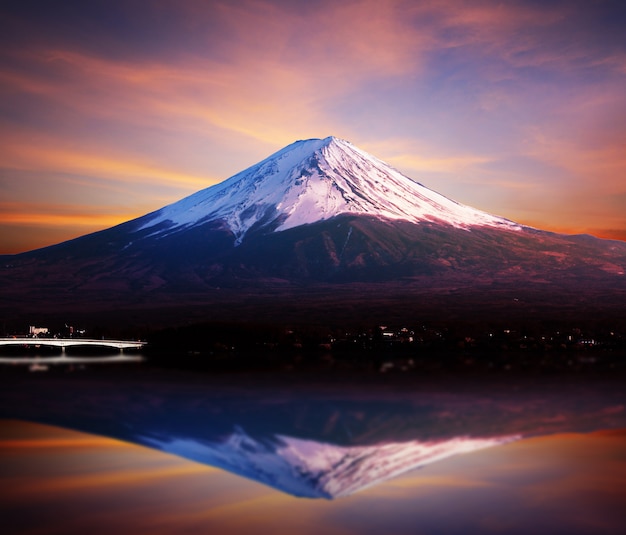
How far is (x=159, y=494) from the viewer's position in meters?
22.2

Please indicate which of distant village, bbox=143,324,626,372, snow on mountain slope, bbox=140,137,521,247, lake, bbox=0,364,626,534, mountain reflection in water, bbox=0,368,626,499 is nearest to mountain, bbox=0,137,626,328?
snow on mountain slope, bbox=140,137,521,247

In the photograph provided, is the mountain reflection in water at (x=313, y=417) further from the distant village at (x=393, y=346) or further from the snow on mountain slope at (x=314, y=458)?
the distant village at (x=393, y=346)

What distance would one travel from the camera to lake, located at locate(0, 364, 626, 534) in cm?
1984

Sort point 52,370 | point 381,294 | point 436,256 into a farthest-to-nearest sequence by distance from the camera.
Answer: point 436,256 < point 381,294 < point 52,370

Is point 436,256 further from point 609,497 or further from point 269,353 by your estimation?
point 609,497

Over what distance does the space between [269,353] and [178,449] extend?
2276 inches

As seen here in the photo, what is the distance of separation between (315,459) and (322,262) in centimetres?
13464

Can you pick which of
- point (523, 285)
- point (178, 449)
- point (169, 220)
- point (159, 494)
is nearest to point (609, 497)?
point (159, 494)

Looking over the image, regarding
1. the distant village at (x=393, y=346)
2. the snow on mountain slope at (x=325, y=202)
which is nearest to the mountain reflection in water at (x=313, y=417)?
the distant village at (x=393, y=346)

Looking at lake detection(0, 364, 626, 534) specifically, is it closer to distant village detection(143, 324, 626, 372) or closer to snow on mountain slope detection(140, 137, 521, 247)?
distant village detection(143, 324, 626, 372)

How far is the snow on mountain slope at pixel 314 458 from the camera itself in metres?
24.4

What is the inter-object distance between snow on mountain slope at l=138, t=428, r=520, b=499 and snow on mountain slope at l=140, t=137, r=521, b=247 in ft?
476

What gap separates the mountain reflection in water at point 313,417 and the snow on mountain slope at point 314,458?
39 mm

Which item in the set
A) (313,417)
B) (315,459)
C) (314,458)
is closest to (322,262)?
(313,417)
